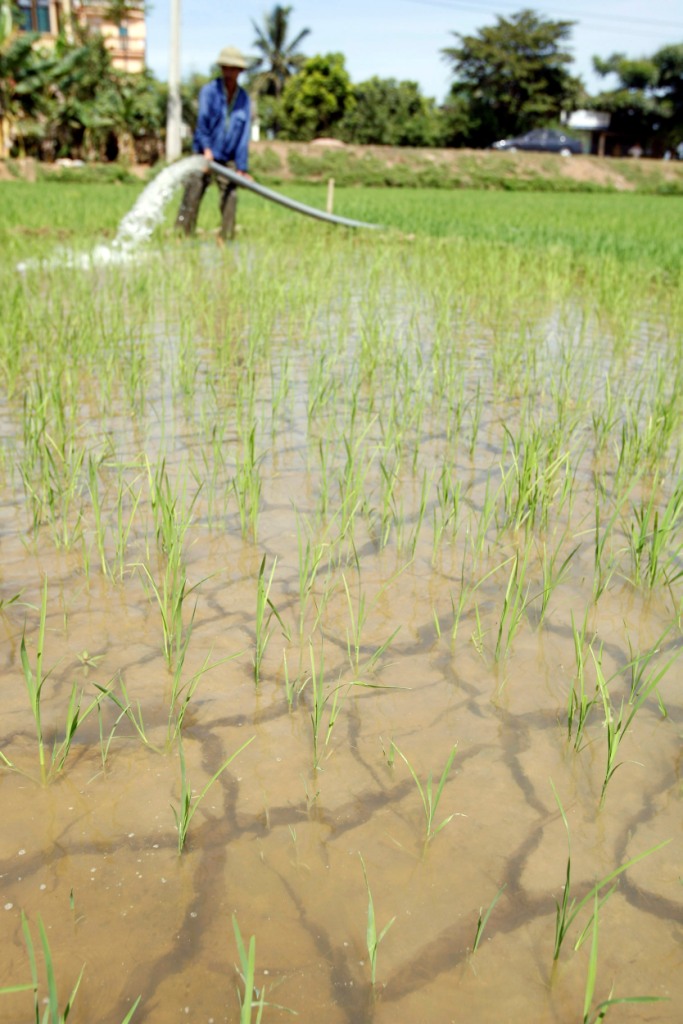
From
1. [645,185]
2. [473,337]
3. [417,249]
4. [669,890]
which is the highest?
[645,185]

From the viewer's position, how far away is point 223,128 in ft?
23.7

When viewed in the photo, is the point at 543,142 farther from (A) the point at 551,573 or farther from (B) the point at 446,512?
(A) the point at 551,573

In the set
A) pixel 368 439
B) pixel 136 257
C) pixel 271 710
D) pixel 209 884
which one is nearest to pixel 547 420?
pixel 368 439

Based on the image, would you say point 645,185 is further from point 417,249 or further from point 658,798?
point 658,798

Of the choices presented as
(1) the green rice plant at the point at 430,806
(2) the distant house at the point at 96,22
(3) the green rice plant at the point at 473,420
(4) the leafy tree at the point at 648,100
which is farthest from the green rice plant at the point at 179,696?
(4) the leafy tree at the point at 648,100

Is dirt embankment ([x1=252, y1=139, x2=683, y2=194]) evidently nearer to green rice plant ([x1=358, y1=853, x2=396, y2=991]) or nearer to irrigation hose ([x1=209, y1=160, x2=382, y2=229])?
irrigation hose ([x1=209, y1=160, x2=382, y2=229])

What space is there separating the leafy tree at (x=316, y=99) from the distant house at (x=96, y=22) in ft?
22.6

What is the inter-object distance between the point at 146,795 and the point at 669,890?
73 centimetres

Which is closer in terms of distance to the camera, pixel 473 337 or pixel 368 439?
pixel 368 439

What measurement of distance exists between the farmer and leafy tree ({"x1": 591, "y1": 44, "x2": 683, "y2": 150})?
38993 millimetres

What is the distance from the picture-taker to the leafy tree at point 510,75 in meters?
36.4

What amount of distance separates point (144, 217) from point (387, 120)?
3040 cm

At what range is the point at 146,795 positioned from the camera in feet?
Result: 4.04

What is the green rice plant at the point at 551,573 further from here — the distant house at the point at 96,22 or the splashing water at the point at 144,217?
the distant house at the point at 96,22
